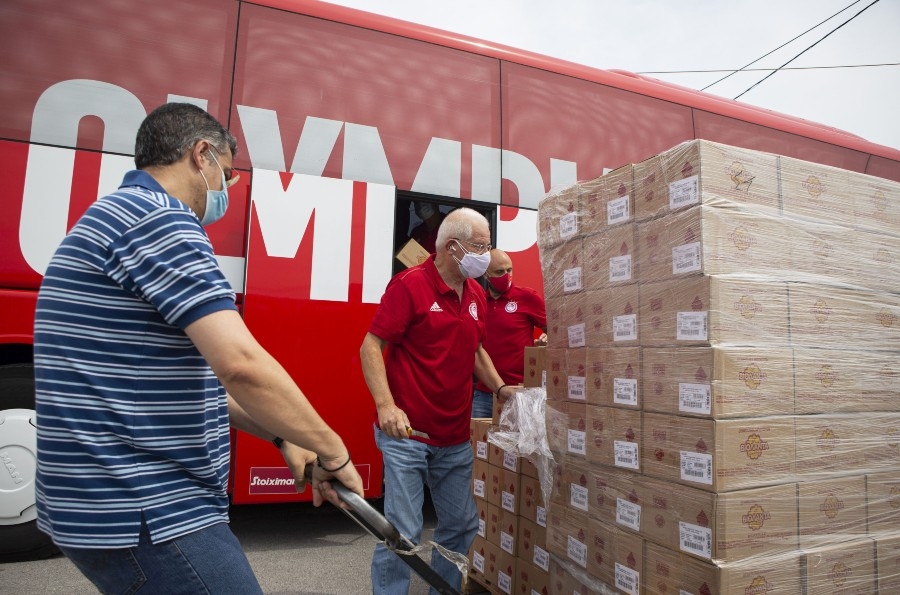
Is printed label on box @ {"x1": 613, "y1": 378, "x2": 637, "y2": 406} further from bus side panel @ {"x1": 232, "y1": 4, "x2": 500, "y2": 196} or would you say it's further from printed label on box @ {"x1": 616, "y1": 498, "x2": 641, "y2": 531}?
bus side panel @ {"x1": 232, "y1": 4, "x2": 500, "y2": 196}

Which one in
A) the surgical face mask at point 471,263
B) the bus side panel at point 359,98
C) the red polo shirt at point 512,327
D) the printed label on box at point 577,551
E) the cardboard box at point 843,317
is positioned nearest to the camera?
the cardboard box at point 843,317

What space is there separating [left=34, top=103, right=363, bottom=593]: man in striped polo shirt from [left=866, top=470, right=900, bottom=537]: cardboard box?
85.3 inches

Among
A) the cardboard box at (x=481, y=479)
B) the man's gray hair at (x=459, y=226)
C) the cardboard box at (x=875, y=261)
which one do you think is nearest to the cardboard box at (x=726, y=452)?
the cardboard box at (x=875, y=261)

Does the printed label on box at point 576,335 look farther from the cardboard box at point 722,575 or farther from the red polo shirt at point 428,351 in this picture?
the cardboard box at point 722,575

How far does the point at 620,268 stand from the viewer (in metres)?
2.40

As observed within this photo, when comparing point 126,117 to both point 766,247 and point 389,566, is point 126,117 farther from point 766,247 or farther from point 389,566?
point 766,247

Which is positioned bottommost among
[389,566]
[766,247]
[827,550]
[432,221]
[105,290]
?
[389,566]

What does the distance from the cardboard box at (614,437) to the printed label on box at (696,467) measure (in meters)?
0.22

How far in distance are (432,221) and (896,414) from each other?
3885 millimetres

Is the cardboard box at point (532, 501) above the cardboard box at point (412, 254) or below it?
below

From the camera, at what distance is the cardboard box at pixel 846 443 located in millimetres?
2086

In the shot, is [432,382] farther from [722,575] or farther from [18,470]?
[18,470]

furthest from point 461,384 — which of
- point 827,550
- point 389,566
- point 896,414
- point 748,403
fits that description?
point 896,414

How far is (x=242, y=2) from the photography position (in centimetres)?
414
